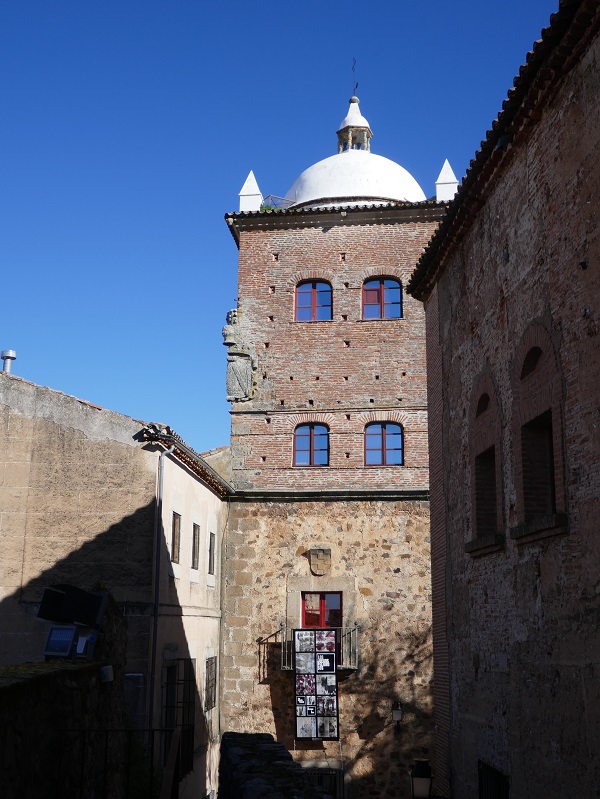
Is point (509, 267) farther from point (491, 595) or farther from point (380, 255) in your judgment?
point (380, 255)

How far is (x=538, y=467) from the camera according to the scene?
9.34 m

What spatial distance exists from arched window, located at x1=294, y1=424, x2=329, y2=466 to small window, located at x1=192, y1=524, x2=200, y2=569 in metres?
3.65

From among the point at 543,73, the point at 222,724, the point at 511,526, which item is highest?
the point at 543,73

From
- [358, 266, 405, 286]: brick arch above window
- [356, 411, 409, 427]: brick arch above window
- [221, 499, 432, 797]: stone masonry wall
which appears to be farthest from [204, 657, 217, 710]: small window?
[358, 266, 405, 286]: brick arch above window

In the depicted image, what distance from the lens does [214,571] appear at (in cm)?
2031

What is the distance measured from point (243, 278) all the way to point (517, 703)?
611 inches

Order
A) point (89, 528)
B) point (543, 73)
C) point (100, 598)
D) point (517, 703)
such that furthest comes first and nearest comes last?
point (89, 528) < point (100, 598) < point (517, 703) < point (543, 73)

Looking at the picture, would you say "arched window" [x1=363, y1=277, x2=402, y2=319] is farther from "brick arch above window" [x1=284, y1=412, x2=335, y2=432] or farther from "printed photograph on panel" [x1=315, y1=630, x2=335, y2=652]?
"printed photograph on panel" [x1=315, y1=630, x2=335, y2=652]

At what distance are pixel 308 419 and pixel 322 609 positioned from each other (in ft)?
14.8

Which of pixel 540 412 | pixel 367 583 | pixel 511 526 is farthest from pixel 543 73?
pixel 367 583

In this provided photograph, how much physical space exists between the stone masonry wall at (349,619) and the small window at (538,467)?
37.4 feet

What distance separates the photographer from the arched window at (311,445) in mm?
21500

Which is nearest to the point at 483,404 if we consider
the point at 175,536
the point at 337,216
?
the point at 175,536

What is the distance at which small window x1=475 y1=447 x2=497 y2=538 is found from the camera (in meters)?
10.9
